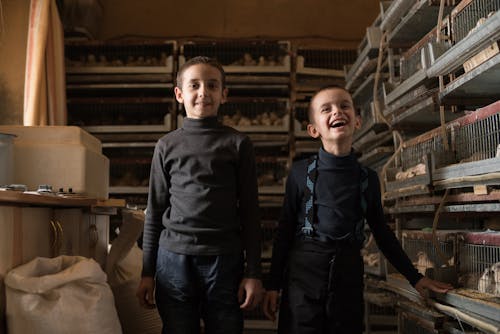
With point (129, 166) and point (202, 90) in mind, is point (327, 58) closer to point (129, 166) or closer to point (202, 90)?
point (129, 166)

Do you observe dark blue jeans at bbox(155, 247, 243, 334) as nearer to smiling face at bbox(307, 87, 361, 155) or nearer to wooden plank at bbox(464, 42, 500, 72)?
smiling face at bbox(307, 87, 361, 155)

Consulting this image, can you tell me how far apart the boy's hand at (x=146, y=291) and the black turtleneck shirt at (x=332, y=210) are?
1.22ft

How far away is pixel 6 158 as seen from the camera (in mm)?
1836

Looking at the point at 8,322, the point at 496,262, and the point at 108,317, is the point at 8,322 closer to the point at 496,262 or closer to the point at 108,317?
the point at 108,317

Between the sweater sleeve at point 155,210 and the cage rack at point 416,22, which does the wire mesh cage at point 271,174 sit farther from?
the sweater sleeve at point 155,210

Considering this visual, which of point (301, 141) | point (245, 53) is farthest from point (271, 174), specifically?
point (245, 53)

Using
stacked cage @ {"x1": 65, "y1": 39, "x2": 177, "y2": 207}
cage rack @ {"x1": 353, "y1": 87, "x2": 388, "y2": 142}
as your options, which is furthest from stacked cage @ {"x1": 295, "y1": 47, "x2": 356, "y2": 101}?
stacked cage @ {"x1": 65, "y1": 39, "x2": 177, "y2": 207}

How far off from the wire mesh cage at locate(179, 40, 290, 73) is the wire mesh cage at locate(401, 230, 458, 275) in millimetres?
2241

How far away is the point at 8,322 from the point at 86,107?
311 centimetres

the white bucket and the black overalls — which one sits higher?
the white bucket

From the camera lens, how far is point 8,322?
155cm

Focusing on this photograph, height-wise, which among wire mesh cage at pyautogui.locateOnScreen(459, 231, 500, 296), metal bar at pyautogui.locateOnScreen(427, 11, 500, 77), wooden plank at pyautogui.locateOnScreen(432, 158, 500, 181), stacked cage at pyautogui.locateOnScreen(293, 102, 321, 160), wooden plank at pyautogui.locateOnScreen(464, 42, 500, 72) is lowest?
wire mesh cage at pyautogui.locateOnScreen(459, 231, 500, 296)

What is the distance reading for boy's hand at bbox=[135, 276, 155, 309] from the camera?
1.64 metres

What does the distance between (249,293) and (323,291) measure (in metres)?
0.22
